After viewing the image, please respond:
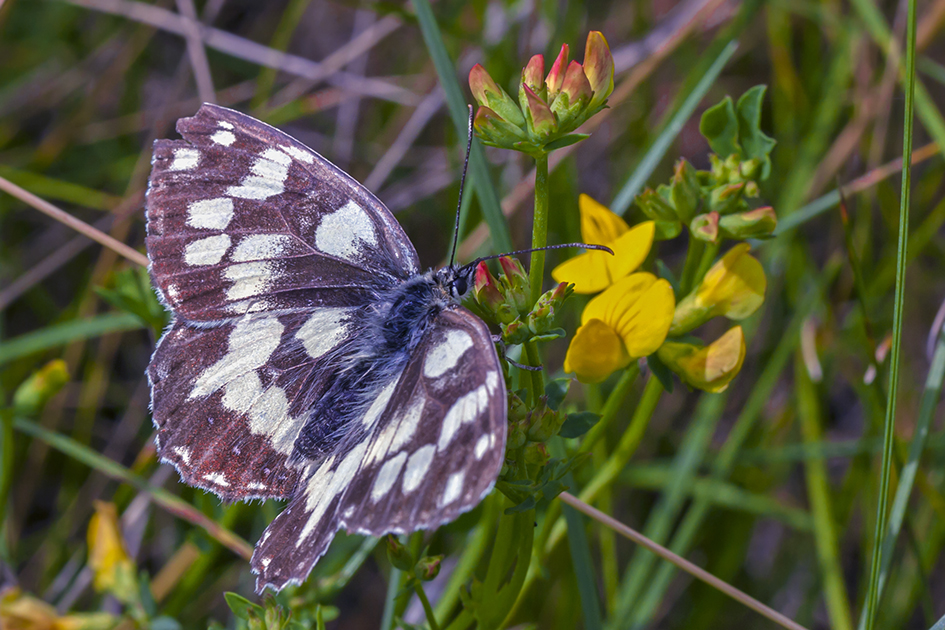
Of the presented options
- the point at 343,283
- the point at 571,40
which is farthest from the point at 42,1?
the point at 343,283

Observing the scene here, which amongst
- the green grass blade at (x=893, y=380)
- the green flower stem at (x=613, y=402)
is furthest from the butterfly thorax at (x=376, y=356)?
the green grass blade at (x=893, y=380)

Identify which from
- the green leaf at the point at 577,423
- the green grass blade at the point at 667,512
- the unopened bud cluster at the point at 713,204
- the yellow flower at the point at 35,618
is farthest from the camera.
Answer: the green grass blade at the point at 667,512

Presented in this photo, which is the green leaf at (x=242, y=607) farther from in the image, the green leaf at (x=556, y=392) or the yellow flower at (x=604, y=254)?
the yellow flower at (x=604, y=254)

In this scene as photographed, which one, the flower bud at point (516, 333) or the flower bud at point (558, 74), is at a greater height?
the flower bud at point (558, 74)

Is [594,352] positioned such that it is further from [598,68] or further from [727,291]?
[598,68]

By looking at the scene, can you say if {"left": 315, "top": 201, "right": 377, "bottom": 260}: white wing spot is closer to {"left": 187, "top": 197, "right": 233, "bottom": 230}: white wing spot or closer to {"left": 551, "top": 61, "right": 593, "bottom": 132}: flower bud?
{"left": 187, "top": 197, "right": 233, "bottom": 230}: white wing spot

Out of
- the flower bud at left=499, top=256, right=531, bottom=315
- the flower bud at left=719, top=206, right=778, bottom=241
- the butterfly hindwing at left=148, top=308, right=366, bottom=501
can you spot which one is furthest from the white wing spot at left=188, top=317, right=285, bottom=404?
the flower bud at left=719, top=206, right=778, bottom=241

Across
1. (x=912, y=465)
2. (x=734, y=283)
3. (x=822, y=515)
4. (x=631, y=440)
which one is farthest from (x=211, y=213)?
(x=822, y=515)
